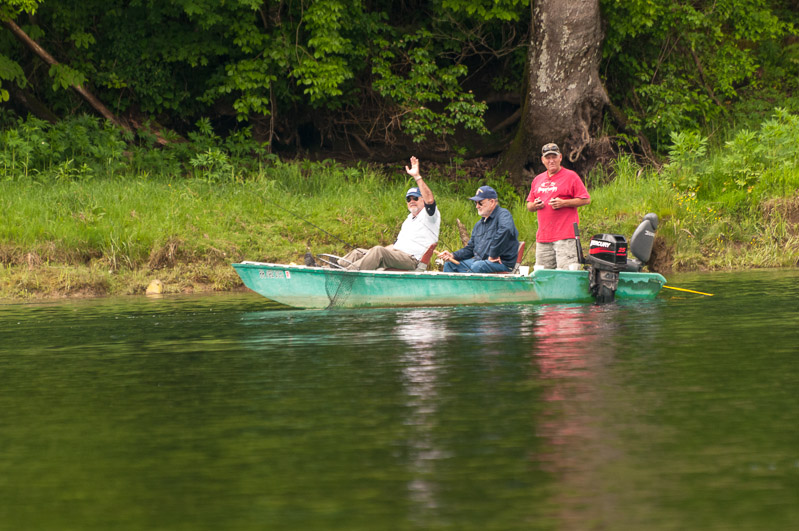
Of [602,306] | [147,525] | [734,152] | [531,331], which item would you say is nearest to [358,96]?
[734,152]

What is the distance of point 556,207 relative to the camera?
11.8 m

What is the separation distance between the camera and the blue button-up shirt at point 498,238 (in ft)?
40.1

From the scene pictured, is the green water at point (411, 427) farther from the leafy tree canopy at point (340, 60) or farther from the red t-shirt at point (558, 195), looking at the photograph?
the leafy tree canopy at point (340, 60)

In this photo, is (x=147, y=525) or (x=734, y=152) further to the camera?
(x=734, y=152)

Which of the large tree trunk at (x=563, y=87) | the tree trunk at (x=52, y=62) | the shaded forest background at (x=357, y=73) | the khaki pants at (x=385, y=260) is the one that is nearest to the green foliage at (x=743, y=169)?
the large tree trunk at (x=563, y=87)

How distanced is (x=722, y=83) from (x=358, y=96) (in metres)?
8.16

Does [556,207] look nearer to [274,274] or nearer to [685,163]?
[274,274]

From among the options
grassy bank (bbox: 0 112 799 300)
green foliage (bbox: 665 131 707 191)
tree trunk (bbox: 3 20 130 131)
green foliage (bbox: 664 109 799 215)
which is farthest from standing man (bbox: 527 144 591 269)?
tree trunk (bbox: 3 20 130 131)

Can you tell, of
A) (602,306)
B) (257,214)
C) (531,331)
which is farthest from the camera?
(257,214)

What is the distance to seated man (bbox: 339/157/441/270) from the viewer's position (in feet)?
41.0

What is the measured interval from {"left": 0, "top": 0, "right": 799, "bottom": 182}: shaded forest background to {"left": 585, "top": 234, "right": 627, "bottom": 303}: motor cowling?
9121 millimetres

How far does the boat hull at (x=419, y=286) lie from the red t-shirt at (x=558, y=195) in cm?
50

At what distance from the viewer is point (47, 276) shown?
49.6 ft

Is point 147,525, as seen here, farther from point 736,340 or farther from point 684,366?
point 736,340
